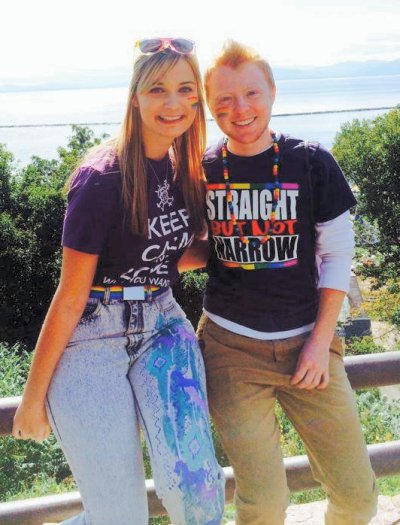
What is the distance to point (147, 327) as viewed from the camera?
2.12 m

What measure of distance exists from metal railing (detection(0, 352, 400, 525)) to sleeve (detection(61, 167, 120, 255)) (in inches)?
20.6

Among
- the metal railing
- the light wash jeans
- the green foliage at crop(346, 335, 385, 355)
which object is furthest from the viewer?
the green foliage at crop(346, 335, 385, 355)

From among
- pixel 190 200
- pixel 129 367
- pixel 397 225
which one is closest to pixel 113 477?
pixel 129 367

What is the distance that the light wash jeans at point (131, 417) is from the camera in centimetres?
193

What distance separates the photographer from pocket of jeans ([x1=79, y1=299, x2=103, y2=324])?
6.82 ft

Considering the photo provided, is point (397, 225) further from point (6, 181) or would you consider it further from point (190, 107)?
point (190, 107)

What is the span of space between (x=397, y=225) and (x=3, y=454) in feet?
67.6

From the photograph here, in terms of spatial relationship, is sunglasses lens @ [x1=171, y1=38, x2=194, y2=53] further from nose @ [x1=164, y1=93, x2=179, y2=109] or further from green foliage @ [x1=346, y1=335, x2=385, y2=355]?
green foliage @ [x1=346, y1=335, x2=385, y2=355]

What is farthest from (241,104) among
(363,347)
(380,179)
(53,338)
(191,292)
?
(380,179)

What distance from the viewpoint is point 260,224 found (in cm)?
225

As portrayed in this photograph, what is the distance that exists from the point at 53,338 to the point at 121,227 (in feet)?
1.28

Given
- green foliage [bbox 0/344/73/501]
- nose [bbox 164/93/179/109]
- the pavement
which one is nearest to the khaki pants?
the pavement

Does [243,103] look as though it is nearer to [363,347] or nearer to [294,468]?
[294,468]

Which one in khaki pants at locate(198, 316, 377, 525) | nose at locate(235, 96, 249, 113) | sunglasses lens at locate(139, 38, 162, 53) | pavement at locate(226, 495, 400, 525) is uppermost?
sunglasses lens at locate(139, 38, 162, 53)
